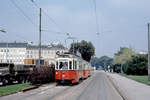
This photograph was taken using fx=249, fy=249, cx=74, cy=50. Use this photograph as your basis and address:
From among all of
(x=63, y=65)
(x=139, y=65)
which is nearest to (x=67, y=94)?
(x=63, y=65)

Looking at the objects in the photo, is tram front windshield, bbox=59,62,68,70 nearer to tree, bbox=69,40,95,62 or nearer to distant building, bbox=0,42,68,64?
distant building, bbox=0,42,68,64

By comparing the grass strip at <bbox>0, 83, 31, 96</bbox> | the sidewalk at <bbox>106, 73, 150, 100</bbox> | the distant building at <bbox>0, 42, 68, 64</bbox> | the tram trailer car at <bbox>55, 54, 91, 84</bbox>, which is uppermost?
the distant building at <bbox>0, 42, 68, 64</bbox>

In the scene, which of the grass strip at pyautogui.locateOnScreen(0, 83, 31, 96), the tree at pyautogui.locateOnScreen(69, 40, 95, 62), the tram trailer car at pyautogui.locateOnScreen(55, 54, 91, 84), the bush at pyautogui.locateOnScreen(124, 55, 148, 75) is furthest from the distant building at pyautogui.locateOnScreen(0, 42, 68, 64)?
the grass strip at pyautogui.locateOnScreen(0, 83, 31, 96)

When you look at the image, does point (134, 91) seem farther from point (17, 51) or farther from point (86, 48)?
point (86, 48)

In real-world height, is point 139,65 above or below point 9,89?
above

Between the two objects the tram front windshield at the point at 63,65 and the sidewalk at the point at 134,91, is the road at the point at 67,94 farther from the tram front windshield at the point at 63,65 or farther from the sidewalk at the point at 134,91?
the tram front windshield at the point at 63,65

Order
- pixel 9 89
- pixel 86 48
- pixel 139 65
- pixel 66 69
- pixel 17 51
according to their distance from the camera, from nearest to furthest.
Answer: pixel 9 89, pixel 66 69, pixel 139 65, pixel 17 51, pixel 86 48

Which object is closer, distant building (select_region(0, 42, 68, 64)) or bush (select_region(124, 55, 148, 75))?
bush (select_region(124, 55, 148, 75))

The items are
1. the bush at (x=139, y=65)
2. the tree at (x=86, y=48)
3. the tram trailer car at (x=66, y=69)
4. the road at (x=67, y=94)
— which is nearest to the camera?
the road at (x=67, y=94)

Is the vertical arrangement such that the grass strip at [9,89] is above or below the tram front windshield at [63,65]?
below

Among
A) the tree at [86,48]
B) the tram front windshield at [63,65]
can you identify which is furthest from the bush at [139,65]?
the tram front windshield at [63,65]

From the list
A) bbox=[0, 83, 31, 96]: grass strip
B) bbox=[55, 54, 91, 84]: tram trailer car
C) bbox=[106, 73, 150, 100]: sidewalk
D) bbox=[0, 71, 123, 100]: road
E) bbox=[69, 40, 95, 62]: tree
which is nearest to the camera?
bbox=[0, 71, 123, 100]: road

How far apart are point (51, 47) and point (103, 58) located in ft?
393

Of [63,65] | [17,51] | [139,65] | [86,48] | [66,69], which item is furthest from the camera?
[86,48]
